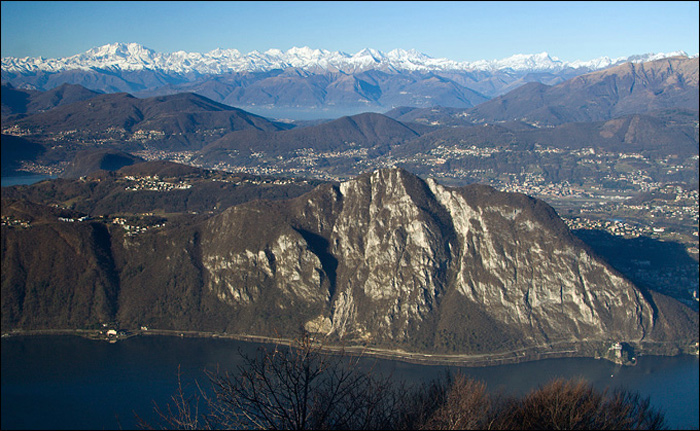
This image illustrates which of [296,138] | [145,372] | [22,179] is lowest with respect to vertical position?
[145,372]

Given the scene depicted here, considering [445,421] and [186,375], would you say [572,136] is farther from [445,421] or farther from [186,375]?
[445,421]

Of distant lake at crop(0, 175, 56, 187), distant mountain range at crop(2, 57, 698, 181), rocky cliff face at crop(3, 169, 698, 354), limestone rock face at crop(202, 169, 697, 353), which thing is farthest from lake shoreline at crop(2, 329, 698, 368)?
distant mountain range at crop(2, 57, 698, 181)

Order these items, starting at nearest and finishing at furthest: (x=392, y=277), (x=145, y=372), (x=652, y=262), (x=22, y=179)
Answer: (x=145, y=372) < (x=392, y=277) < (x=22, y=179) < (x=652, y=262)

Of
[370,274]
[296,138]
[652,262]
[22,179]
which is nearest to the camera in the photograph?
[370,274]

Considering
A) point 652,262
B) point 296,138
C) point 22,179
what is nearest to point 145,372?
point 22,179

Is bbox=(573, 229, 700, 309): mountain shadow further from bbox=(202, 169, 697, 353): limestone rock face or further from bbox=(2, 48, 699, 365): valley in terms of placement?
bbox=(202, 169, 697, 353): limestone rock face

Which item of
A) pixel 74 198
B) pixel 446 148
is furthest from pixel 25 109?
pixel 446 148

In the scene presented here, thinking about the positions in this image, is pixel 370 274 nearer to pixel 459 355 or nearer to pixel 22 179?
pixel 459 355

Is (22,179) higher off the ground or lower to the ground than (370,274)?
higher
